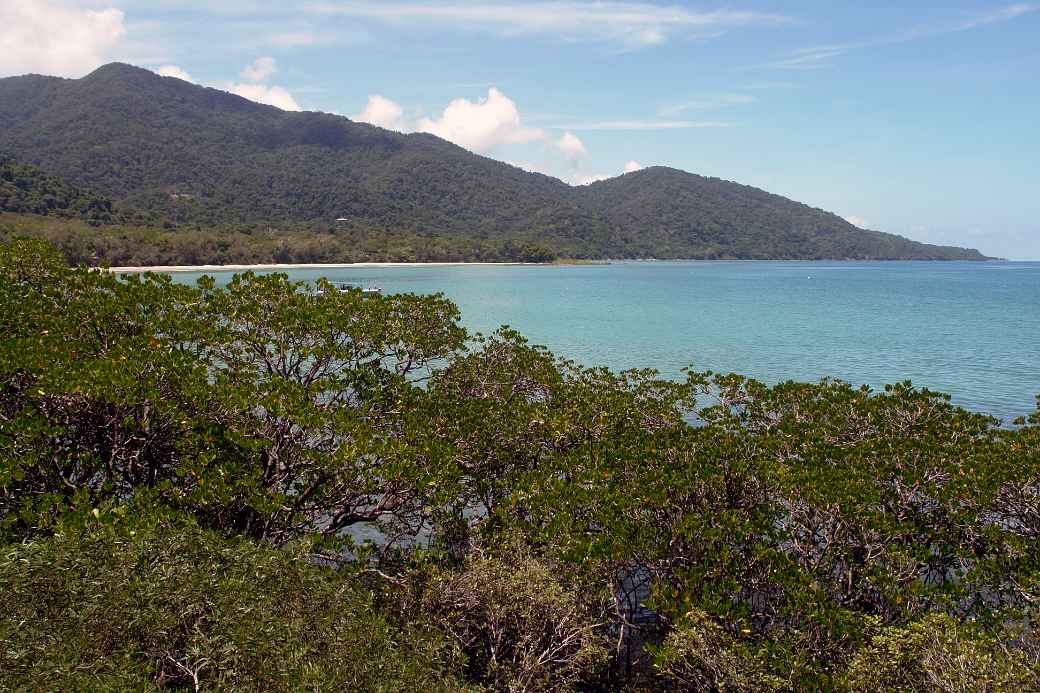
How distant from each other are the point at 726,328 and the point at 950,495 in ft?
206

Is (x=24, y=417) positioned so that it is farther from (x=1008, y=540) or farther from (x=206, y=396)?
(x=1008, y=540)

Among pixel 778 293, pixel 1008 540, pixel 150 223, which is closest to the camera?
pixel 1008 540

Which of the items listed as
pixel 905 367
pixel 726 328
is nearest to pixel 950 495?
pixel 905 367

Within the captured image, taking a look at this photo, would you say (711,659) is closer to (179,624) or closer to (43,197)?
(179,624)

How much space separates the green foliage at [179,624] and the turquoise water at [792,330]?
37.8 metres

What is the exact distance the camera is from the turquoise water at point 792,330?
49.1 meters

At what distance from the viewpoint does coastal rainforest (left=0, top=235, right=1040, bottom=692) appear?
8922 mm

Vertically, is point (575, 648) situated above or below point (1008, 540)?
below

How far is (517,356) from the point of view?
1912cm

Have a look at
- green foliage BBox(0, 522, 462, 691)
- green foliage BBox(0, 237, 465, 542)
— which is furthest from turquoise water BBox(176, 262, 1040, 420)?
green foliage BBox(0, 522, 462, 691)

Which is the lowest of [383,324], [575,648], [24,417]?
[575,648]

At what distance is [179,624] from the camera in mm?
8695

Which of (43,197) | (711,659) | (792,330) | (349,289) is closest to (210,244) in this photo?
(43,197)

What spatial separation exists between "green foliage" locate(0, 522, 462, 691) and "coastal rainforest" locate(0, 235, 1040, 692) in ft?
0.13
